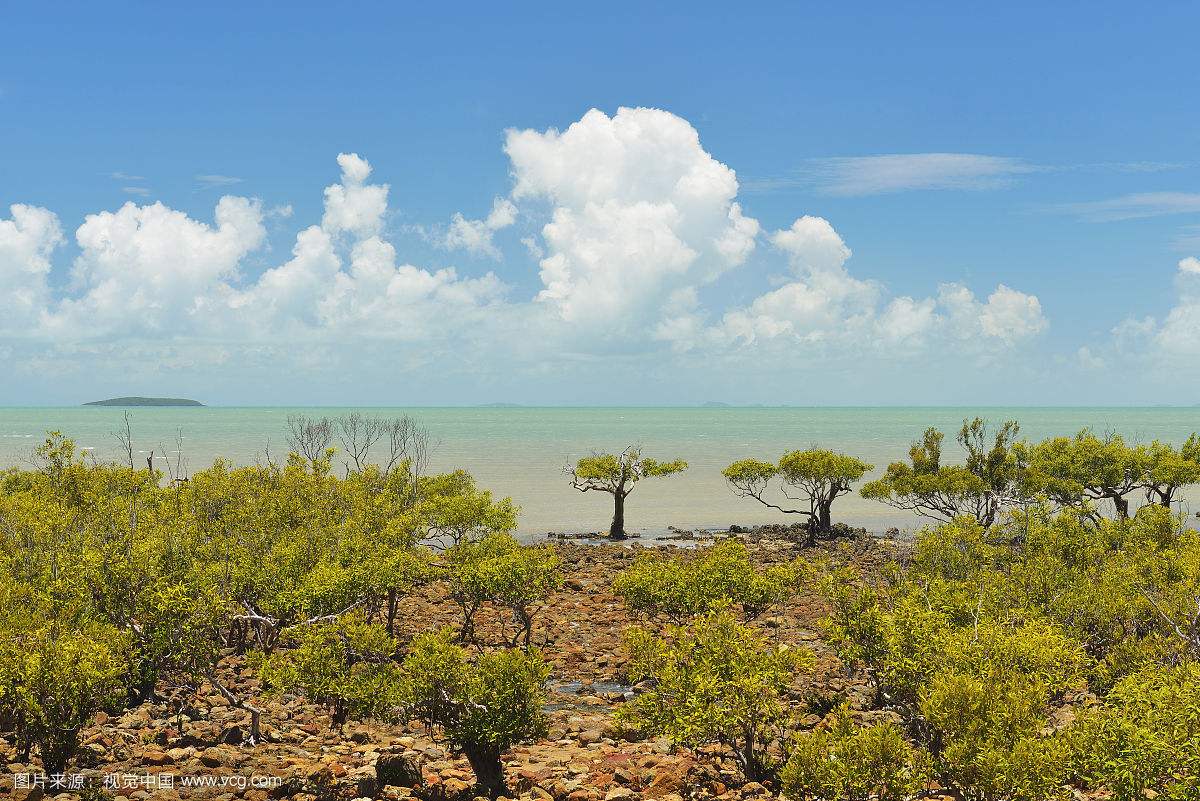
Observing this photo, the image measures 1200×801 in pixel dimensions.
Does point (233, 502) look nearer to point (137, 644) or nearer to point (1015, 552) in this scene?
point (137, 644)

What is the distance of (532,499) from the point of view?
7406 centimetres

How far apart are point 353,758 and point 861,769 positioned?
36.2ft

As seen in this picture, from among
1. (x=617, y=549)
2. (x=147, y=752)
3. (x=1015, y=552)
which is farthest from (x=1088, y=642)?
(x=617, y=549)

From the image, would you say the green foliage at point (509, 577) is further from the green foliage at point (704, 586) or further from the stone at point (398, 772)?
the stone at point (398, 772)

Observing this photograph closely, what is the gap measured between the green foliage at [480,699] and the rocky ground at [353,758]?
38.8 inches

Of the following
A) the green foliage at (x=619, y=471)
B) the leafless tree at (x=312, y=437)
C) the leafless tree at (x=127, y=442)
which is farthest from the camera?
the leafless tree at (x=312, y=437)

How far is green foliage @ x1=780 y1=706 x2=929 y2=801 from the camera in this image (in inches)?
478

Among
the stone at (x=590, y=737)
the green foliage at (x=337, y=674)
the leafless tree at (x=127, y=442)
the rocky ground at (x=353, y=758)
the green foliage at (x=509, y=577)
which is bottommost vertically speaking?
the stone at (x=590, y=737)

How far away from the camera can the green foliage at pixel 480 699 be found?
16.0 meters

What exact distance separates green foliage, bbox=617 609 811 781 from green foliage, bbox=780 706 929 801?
2.14m

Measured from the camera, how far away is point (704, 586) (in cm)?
2333

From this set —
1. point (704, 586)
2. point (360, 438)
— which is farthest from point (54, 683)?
point (360, 438)

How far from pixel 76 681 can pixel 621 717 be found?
402 inches

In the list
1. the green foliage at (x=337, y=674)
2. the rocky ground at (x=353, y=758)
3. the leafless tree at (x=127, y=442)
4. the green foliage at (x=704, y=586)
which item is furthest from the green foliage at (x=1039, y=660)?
the leafless tree at (x=127, y=442)
